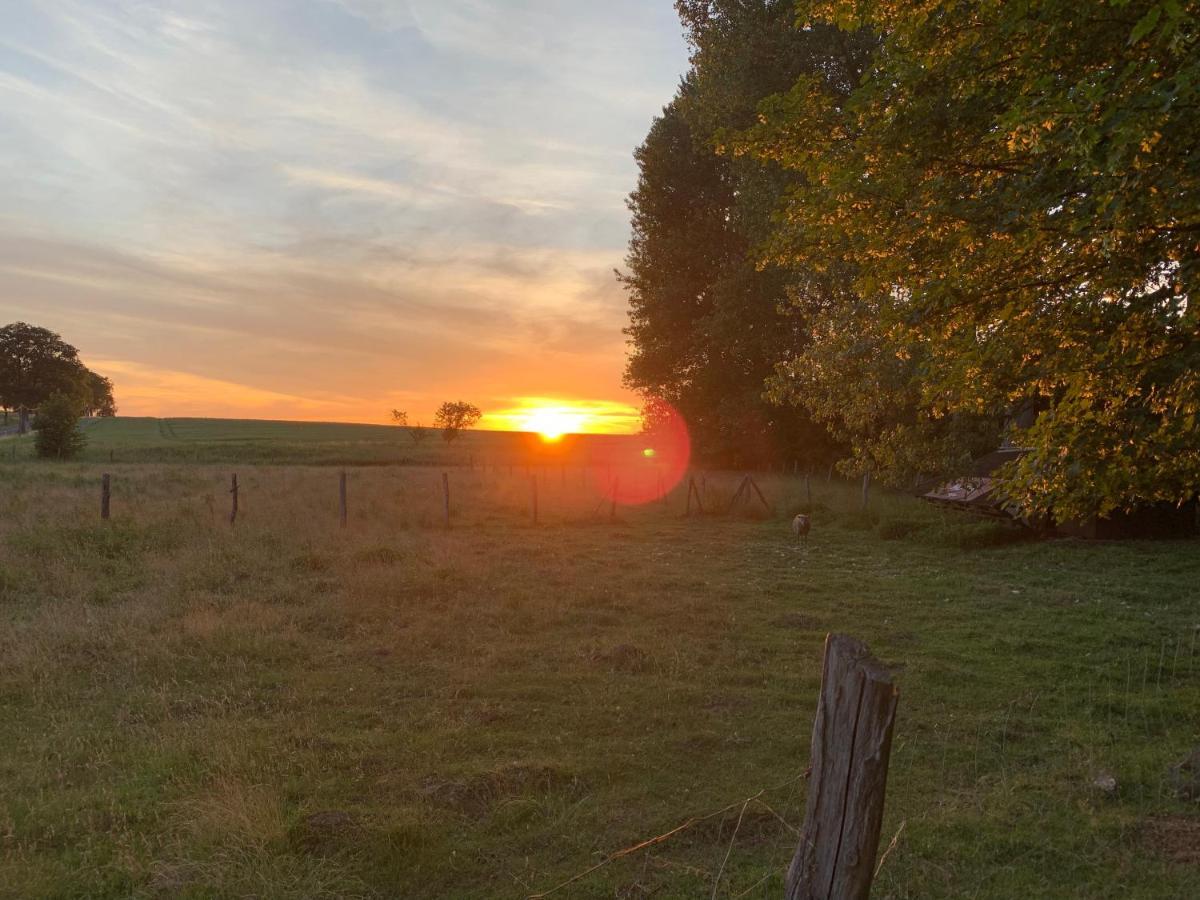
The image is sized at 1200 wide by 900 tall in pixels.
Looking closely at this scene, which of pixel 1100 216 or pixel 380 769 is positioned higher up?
pixel 1100 216

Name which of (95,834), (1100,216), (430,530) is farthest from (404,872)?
(430,530)

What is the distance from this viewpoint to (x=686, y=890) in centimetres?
512

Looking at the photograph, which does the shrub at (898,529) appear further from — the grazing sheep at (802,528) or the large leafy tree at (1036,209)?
the large leafy tree at (1036,209)

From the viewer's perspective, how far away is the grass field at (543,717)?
17.7ft

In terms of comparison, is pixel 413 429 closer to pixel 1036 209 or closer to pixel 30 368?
pixel 30 368

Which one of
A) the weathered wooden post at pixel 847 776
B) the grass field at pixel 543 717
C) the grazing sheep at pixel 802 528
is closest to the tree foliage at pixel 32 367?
the grass field at pixel 543 717

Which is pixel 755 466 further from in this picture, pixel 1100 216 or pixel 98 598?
pixel 1100 216

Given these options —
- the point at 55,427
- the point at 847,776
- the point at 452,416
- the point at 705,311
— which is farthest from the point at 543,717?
the point at 452,416

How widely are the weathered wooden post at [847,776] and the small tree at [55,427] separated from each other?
5764 centimetres

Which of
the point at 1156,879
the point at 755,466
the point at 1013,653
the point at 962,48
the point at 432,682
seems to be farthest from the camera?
the point at 755,466

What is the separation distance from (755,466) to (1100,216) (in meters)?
42.3

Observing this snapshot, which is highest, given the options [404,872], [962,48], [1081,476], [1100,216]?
[962,48]

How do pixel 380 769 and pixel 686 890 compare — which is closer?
pixel 686 890

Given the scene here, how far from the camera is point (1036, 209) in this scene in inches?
264
